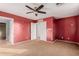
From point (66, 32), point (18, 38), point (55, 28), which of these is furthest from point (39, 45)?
point (66, 32)

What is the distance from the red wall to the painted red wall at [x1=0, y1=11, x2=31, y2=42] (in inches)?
55.7

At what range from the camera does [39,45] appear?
238 centimetres

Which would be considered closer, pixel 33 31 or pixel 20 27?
pixel 33 31

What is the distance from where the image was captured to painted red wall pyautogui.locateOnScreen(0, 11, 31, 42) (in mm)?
2576

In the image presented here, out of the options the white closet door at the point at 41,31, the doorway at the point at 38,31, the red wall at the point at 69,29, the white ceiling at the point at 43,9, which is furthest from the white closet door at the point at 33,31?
the red wall at the point at 69,29

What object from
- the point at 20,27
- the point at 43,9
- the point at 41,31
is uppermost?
the point at 43,9

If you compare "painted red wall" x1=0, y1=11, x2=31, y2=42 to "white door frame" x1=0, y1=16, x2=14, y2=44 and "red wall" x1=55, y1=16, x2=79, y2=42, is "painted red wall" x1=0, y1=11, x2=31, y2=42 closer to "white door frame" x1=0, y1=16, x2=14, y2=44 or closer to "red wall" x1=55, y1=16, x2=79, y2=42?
"white door frame" x1=0, y1=16, x2=14, y2=44

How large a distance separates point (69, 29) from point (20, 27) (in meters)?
2.36

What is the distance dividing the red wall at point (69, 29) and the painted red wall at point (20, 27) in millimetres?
1414

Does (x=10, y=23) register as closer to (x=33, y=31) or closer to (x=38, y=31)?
(x=33, y=31)

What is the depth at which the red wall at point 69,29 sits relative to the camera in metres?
3.50

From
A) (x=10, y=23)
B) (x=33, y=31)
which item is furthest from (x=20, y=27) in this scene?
(x=33, y=31)

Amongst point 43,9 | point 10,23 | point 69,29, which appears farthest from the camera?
point 69,29

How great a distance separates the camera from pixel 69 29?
388cm
